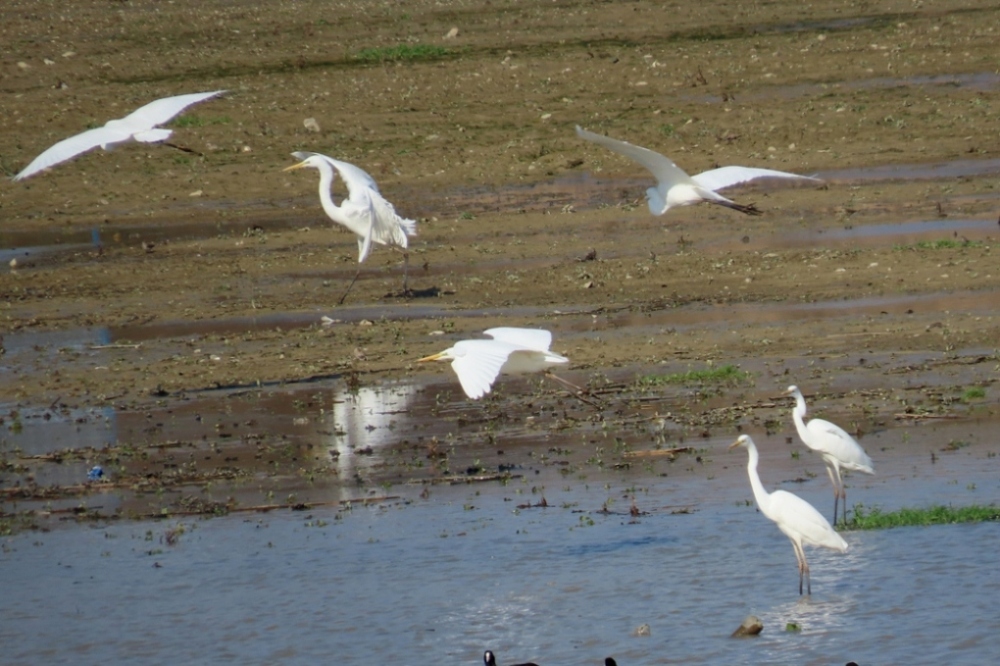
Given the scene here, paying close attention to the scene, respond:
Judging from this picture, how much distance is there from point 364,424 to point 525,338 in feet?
5.32

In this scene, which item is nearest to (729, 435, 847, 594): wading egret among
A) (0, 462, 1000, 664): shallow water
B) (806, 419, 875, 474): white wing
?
(0, 462, 1000, 664): shallow water

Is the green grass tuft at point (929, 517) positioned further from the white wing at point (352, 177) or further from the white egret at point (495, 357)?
the white wing at point (352, 177)

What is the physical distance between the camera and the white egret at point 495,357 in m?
7.95

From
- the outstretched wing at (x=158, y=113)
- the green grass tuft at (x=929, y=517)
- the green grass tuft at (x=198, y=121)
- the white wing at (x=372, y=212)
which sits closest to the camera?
the green grass tuft at (x=929, y=517)

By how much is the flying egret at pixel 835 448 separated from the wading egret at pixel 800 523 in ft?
2.04

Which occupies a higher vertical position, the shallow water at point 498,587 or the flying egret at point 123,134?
the flying egret at point 123,134

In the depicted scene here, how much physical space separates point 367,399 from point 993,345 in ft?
13.9

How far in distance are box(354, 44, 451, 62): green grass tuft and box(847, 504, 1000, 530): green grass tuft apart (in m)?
15.4

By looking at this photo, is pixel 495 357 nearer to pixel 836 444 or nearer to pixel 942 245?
pixel 836 444

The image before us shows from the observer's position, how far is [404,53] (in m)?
22.9

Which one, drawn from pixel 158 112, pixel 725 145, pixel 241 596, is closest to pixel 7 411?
pixel 158 112

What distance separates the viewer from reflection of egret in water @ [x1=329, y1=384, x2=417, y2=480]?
9.89 m

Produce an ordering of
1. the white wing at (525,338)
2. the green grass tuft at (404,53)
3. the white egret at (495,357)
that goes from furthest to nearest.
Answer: the green grass tuft at (404,53) → the white wing at (525,338) → the white egret at (495,357)

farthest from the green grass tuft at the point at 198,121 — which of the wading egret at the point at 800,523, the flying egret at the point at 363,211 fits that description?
the wading egret at the point at 800,523
